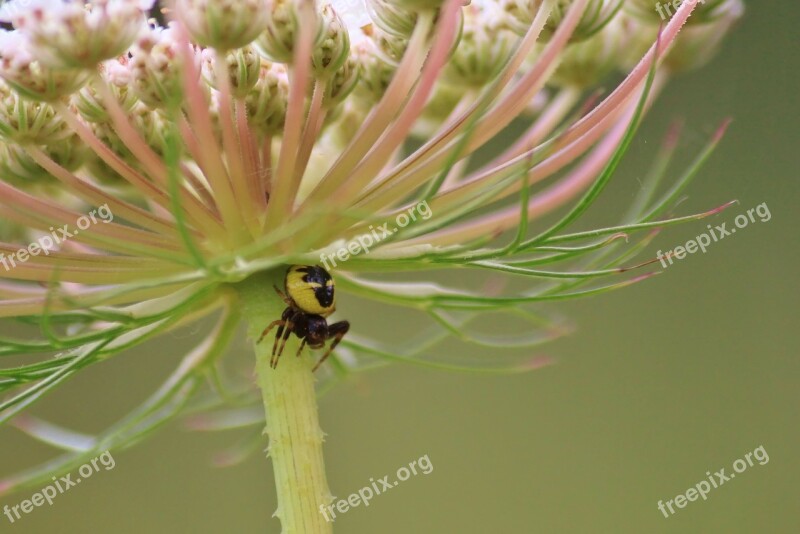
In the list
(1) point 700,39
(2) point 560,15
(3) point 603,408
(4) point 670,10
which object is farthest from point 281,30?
(3) point 603,408

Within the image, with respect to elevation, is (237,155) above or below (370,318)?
below

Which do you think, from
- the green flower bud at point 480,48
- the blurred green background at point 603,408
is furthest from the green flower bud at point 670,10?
the blurred green background at point 603,408

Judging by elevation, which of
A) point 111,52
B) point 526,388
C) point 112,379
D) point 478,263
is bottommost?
point 478,263

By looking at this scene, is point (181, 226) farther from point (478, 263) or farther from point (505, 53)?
point (505, 53)

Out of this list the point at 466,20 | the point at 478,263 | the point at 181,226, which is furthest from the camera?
the point at 466,20

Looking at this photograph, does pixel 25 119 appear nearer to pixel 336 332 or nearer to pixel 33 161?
pixel 33 161

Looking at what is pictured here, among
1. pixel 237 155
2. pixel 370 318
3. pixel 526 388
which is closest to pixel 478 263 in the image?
pixel 237 155

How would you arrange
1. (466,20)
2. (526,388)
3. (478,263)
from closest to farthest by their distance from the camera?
(478,263)
(466,20)
(526,388)

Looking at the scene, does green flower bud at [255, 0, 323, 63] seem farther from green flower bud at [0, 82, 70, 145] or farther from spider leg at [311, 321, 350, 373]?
spider leg at [311, 321, 350, 373]
